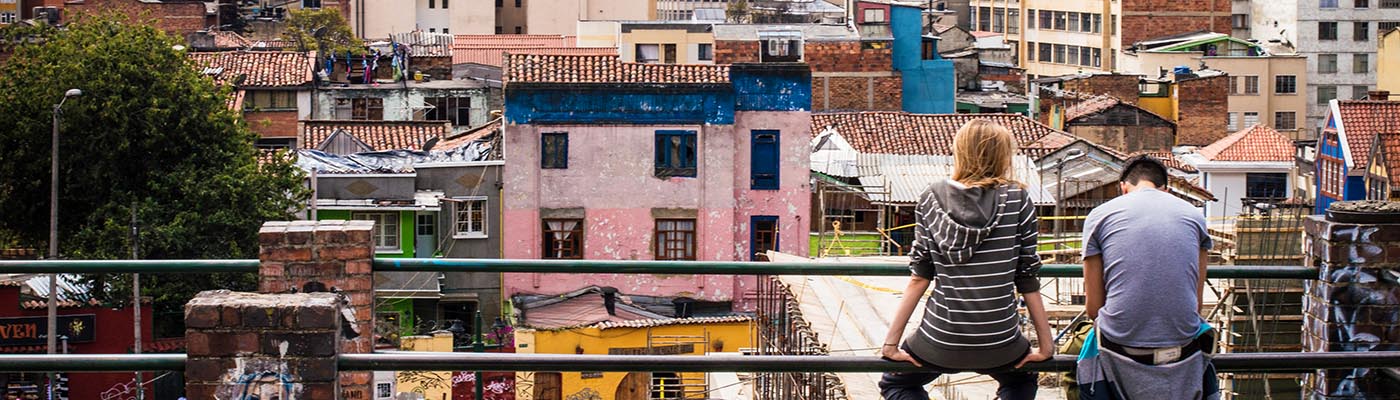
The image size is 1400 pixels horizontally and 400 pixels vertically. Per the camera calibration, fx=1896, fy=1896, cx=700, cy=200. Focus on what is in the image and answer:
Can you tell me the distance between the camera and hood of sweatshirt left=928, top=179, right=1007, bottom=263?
18.1 ft

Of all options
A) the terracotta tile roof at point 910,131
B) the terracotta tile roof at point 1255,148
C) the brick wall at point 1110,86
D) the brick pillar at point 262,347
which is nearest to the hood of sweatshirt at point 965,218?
the brick pillar at point 262,347

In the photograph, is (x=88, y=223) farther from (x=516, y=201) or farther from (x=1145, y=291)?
(x=1145, y=291)

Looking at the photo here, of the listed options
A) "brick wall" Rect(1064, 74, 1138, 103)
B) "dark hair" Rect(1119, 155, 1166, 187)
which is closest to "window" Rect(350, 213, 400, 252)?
"dark hair" Rect(1119, 155, 1166, 187)

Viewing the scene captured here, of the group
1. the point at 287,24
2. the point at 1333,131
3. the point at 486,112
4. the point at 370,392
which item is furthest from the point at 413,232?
the point at 287,24

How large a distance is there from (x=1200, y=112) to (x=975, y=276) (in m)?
63.6

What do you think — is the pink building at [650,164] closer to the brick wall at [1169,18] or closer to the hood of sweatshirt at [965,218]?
the hood of sweatshirt at [965,218]

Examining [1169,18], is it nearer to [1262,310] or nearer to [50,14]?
[50,14]

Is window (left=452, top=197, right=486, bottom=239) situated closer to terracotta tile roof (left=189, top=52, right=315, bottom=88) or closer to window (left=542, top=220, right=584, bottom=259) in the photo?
window (left=542, top=220, right=584, bottom=259)

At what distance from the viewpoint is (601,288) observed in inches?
1383

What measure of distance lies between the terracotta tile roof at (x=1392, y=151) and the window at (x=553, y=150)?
1718cm

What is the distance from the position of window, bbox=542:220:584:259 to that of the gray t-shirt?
3173 cm

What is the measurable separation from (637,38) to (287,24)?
2565cm

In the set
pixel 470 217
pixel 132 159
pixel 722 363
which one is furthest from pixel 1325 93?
pixel 722 363

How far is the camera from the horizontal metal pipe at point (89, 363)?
5691 millimetres
